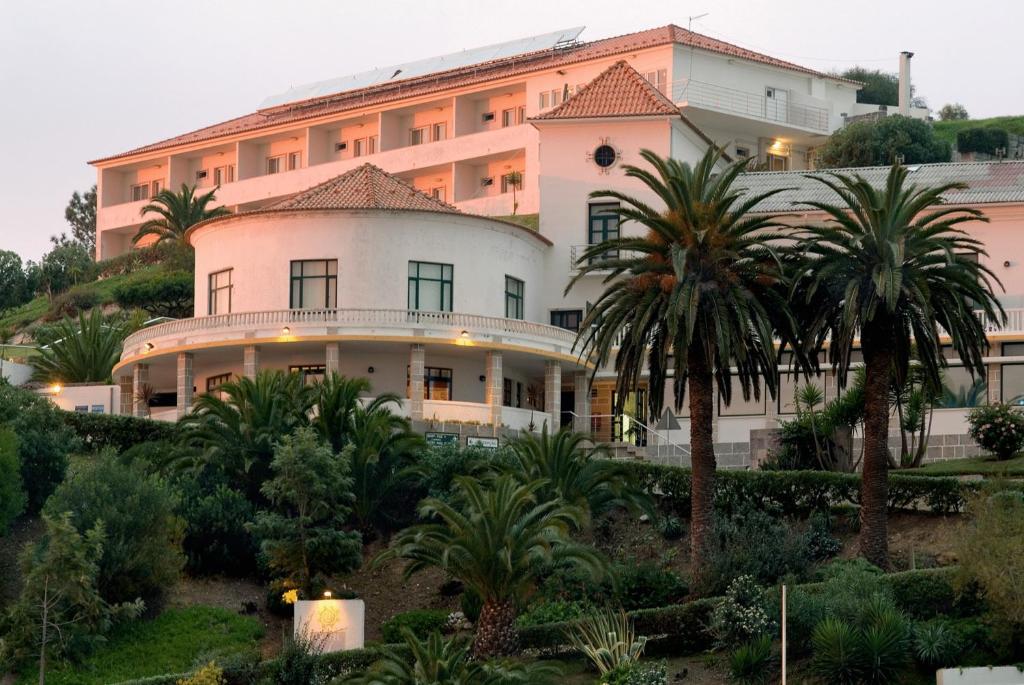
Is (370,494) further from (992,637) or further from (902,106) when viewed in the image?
(902,106)

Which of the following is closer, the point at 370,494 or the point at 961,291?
the point at 961,291

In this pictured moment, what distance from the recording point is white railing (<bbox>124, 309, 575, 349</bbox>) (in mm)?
66625

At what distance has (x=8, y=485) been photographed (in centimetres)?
5325

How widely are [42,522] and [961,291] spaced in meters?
25.2

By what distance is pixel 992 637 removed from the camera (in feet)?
140

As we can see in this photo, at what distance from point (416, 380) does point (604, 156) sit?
Result: 14.4 meters

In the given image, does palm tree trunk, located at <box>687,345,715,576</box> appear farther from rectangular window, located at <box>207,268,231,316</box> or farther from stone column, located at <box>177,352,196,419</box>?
rectangular window, located at <box>207,268,231,316</box>

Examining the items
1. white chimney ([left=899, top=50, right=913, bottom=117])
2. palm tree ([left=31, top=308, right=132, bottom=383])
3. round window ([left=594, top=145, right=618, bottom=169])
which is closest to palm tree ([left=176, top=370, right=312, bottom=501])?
palm tree ([left=31, top=308, right=132, bottom=383])

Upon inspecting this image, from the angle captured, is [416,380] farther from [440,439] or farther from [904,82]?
[904,82]

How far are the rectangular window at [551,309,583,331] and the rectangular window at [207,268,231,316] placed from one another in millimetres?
11822

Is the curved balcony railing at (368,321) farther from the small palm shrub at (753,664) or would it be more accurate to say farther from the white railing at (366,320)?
the small palm shrub at (753,664)

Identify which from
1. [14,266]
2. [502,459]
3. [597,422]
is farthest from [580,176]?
[14,266]

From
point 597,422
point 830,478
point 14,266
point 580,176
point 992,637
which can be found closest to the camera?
point 992,637

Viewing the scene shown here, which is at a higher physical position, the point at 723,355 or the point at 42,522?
the point at 723,355
